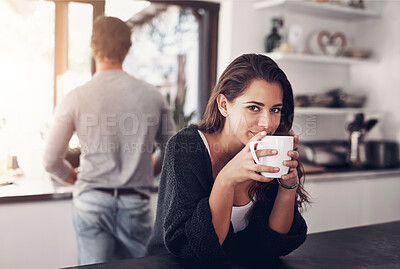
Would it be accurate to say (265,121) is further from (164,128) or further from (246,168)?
(164,128)

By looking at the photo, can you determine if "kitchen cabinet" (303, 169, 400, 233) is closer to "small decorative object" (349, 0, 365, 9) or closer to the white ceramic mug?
"small decorative object" (349, 0, 365, 9)

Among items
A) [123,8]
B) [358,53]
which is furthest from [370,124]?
[123,8]

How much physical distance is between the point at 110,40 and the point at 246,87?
0.94m

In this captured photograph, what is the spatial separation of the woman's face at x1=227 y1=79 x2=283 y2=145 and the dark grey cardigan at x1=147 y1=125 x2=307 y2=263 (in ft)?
0.38

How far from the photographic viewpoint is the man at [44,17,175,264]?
1664mm

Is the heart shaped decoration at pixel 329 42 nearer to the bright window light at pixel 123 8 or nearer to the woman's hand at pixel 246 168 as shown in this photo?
the bright window light at pixel 123 8

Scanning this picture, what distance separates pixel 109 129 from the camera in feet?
5.59

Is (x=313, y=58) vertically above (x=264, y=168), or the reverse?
(x=313, y=58)

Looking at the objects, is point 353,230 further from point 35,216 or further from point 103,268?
point 35,216

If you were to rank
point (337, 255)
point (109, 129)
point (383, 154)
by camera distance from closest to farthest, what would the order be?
1. point (337, 255)
2. point (109, 129)
3. point (383, 154)

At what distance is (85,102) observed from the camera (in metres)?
1.65

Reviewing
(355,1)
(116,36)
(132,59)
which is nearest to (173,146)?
(116,36)

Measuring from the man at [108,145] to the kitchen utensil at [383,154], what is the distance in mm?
1701

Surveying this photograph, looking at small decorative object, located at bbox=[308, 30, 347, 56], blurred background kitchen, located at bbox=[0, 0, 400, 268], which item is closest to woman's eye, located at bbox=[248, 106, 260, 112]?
blurred background kitchen, located at bbox=[0, 0, 400, 268]
